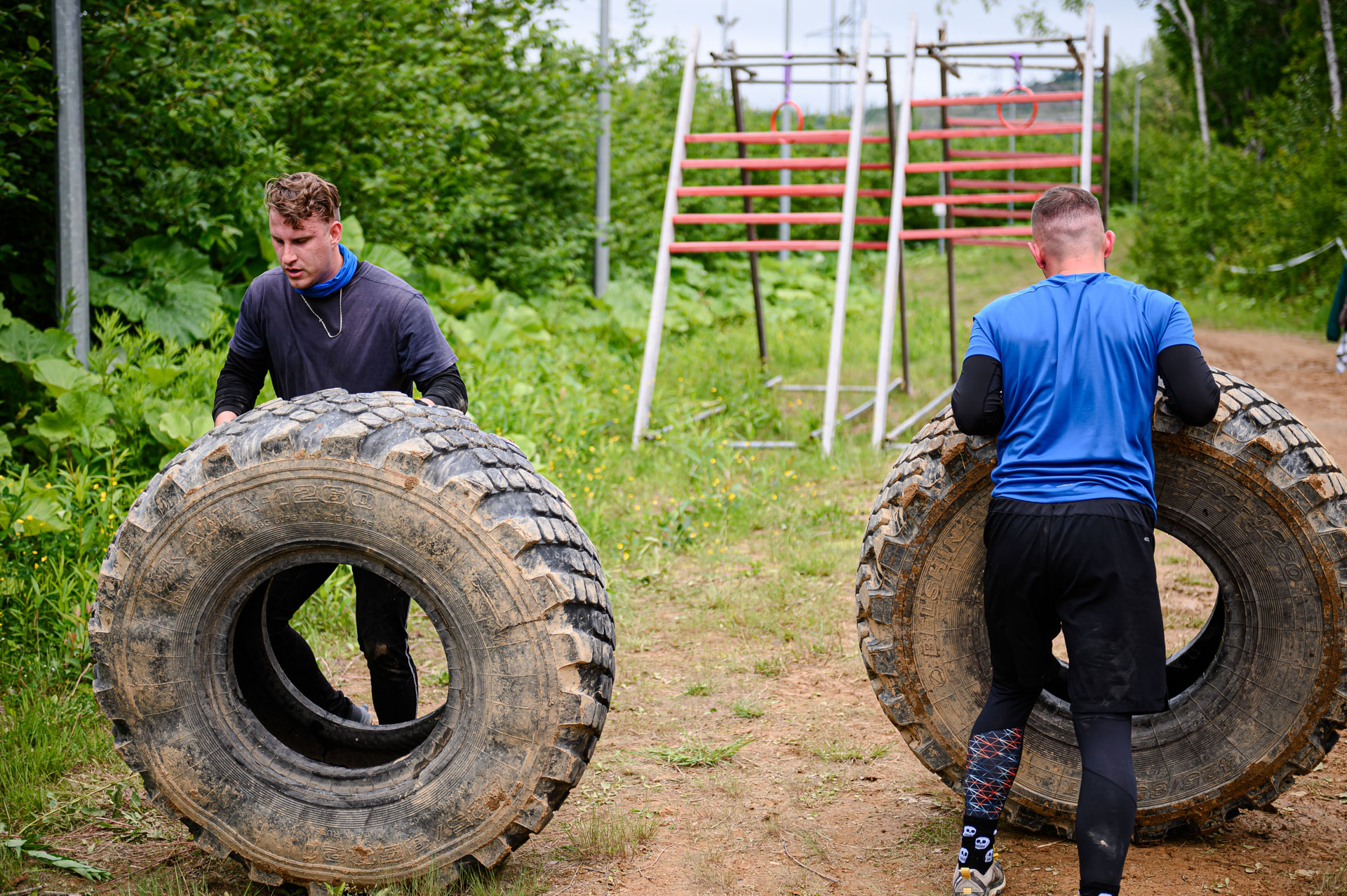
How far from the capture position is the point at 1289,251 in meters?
17.4

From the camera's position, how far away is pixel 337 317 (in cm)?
328

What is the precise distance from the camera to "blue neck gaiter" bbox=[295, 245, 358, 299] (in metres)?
3.25

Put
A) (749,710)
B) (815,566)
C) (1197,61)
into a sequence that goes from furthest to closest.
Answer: (1197,61) → (815,566) → (749,710)

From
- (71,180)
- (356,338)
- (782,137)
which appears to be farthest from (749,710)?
(782,137)

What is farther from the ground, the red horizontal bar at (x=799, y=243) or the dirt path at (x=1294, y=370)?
the red horizontal bar at (x=799, y=243)

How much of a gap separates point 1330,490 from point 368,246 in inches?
265

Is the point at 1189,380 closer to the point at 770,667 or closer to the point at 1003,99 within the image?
the point at 770,667

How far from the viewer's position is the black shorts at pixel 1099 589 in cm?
252

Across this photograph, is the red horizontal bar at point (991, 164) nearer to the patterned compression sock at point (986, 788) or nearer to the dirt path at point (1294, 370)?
the dirt path at point (1294, 370)

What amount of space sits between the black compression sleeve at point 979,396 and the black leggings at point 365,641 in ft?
5.65

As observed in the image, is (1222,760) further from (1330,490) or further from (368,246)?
(368,246)

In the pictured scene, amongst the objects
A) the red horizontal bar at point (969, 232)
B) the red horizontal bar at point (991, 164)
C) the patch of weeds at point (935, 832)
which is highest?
the red horizontal bar at point (991, 164)

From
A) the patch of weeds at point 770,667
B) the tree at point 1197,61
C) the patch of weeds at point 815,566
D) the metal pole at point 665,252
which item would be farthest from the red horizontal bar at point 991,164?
the tree at point 1197,61

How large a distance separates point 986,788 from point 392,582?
1.64 meters
